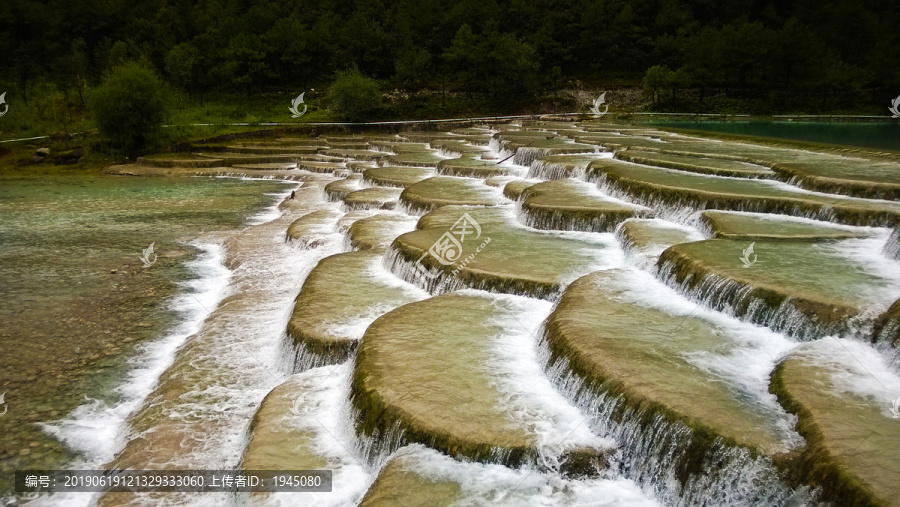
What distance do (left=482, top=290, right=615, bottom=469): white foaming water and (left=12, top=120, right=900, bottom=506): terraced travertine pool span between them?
0.03 metres

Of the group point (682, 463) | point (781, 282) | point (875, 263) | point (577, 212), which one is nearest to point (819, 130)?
point (577, 212)

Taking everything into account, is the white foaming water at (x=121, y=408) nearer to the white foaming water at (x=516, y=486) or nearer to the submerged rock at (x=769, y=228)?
the white foaming water at (x=516, y=486)

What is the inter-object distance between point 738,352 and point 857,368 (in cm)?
120

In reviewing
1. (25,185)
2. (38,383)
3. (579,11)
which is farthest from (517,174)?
(579,11)

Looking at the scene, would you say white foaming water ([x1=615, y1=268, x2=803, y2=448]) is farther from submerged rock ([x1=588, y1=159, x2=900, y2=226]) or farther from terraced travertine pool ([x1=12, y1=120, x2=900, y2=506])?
submerged rock ([x1=588, y1=159, x2=900, y2=226])

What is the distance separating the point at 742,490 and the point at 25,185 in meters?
30.3

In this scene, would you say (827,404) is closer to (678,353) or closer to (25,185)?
(678,353)

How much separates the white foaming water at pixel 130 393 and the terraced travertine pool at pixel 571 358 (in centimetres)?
9

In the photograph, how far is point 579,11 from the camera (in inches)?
2608

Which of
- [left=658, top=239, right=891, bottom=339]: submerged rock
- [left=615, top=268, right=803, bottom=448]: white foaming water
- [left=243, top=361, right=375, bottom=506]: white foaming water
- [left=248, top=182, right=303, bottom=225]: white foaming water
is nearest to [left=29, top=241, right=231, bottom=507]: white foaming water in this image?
[left=243, top=361, right=375, bottom=506]: white foaming water

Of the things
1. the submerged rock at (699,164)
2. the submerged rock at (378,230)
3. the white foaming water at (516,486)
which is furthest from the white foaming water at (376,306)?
the submerged rock at (699,164)

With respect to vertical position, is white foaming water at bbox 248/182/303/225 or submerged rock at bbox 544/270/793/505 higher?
submerged rock at bbox 544/270/793/505

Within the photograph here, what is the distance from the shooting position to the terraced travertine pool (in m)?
5.70

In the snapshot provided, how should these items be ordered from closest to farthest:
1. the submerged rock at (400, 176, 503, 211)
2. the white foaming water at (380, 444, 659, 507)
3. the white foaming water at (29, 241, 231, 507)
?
the white foaming water at (380, 444, 659, 507), the white foaming water at (29, 241, 231, 507), the submerged rock at (400, 176, 503, 211)
